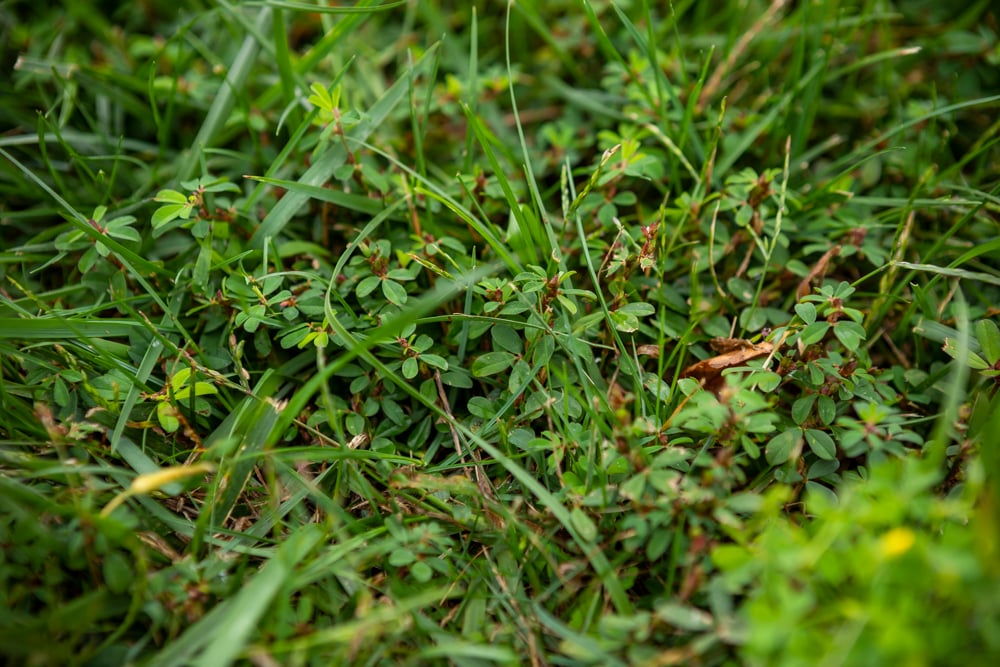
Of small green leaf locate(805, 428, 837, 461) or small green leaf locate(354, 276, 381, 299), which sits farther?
small green leaf locate(354, 276, 381, 299)

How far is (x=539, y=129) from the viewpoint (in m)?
2.85

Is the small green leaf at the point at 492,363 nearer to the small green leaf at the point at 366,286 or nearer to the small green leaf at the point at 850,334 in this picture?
the small green leaf at the point at 366,286

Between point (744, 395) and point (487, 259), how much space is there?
94cm

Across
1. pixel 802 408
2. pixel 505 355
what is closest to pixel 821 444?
pixel 802 408

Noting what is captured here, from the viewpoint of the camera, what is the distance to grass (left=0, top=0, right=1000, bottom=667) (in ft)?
5.03

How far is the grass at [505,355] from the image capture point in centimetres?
153

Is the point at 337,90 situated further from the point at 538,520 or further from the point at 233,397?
the point at 538,520

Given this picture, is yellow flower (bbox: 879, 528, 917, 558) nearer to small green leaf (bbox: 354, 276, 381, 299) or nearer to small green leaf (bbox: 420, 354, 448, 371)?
small green leaf (bbox: 420, 354, 448, 371)

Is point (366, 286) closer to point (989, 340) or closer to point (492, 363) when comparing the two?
point (492, 363)

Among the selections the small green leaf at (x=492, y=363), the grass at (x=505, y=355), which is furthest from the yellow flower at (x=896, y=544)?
the small green leaf at (x=492, y=363)

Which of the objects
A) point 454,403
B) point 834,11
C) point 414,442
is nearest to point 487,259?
point 454,403

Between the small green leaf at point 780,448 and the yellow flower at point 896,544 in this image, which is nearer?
the yellow flower at point 896,544

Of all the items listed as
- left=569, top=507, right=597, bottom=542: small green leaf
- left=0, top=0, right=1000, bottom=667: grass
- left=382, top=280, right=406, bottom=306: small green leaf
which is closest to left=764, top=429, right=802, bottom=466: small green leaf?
left=0, top=0, right=1000, bottom=667: grass

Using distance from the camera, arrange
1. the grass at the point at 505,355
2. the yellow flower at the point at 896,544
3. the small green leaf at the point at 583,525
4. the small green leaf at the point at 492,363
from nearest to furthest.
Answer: the yellow flower at the point at 896,544 < the grass at the point at 505,355 < the small green leaf at the point at 583,525 < the small green leaf at the point at 492,363
